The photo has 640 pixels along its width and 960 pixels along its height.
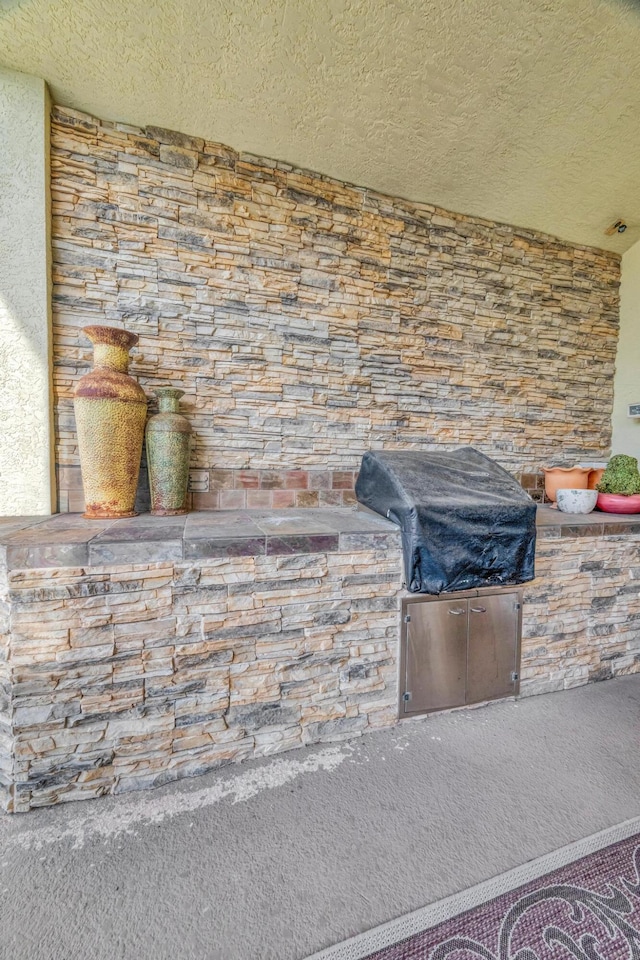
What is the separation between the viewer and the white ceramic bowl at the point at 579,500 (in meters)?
2.80

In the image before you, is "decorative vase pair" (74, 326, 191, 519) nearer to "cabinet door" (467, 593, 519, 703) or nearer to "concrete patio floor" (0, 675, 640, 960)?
"concrete patio floor" (0, 675, 640, 960)

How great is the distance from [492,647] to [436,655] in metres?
0.37

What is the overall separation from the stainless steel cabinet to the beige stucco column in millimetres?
2150

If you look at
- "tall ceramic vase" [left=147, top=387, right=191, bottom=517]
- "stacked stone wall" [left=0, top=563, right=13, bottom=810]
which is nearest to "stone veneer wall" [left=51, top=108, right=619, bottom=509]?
"tall ceramic vase" [left=147, top=387, right=191, bottom=517]

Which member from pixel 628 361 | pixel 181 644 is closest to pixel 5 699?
pixel 181 644

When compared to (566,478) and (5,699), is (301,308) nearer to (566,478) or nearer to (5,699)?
(566,478)

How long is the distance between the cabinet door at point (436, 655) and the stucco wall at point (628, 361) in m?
2.75

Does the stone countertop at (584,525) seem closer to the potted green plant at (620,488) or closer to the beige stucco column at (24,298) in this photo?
the potted green plant at (620,488)

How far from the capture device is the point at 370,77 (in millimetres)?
2102

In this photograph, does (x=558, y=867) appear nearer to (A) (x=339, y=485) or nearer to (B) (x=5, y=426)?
(A) (x=339, y=485)

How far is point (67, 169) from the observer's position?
2.25 meters

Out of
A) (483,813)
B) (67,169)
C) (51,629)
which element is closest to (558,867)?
(483,813)

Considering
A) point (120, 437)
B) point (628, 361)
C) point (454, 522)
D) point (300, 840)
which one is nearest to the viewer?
point (300, 840)

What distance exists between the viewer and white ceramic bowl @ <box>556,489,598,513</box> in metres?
2.80
